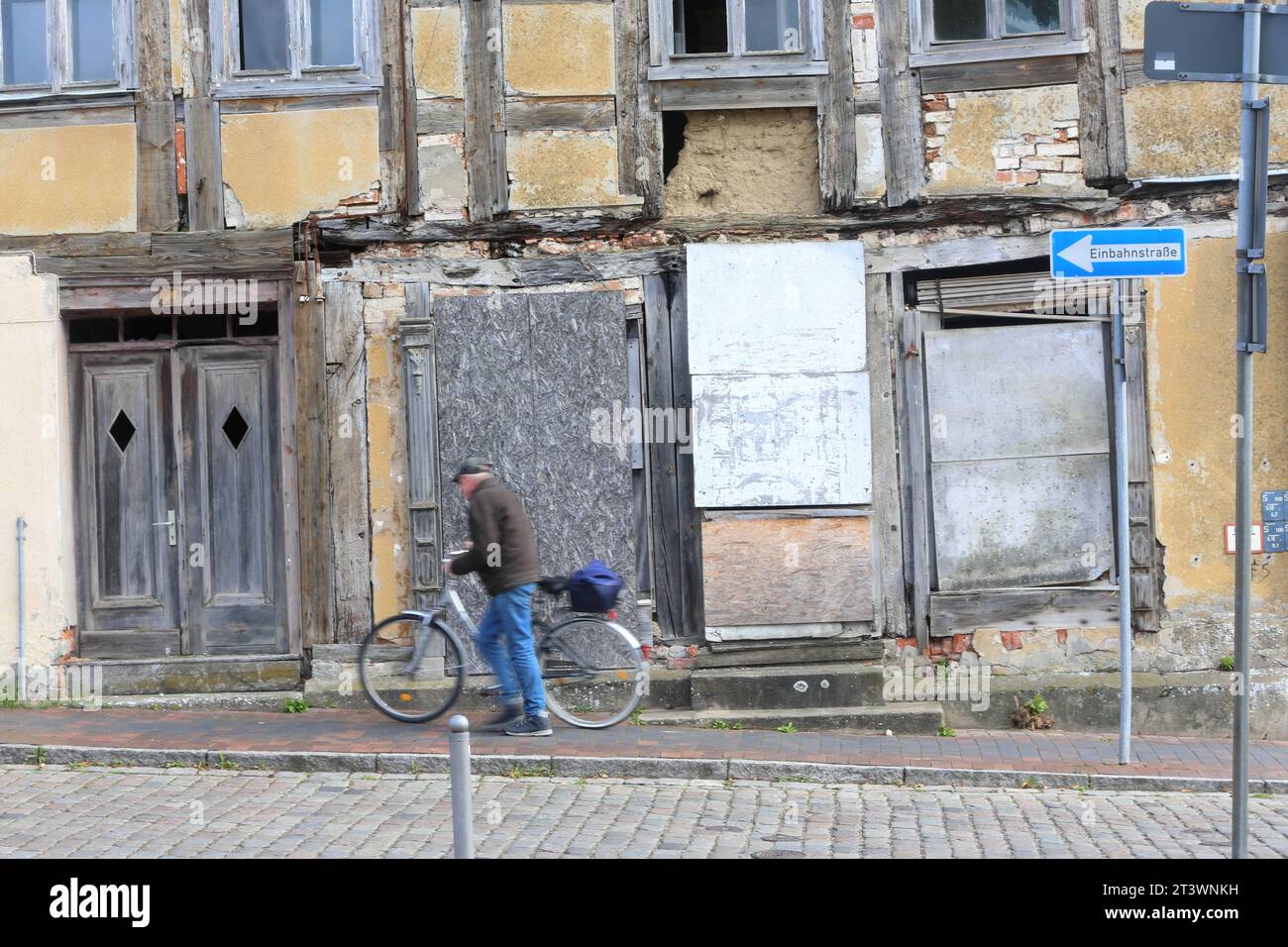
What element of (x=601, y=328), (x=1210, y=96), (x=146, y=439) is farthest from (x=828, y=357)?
(x=146, y=439)

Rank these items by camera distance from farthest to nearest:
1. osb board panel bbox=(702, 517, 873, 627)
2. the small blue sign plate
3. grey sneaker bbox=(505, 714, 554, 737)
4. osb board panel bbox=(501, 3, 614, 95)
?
osb board panel bbox=(501, 3, 614, 95), osb board panel bbox=(702, 517, 873, 627), the small blue sign plate, grey sneaker bbox=(505, 714, 554, 737)

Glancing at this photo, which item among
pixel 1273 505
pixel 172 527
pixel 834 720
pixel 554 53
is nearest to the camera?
pixel 834 720

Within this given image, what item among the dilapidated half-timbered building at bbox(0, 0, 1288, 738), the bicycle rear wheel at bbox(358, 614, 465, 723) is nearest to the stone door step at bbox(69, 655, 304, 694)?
the dilapidated half-timbered building at bbox(0, 0, 1288, 738)

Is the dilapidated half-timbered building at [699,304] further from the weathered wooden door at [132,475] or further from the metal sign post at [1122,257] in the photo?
the metal sign post at [1122,257]

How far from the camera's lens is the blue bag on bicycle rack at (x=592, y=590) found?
9.77 metres

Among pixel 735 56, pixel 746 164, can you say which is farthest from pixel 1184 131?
pixel 735 56

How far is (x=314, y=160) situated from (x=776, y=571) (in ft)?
14.8

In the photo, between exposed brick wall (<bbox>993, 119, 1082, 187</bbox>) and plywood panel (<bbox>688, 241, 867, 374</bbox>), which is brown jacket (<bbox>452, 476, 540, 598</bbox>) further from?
exposed brick wall (<bbox>993, 119, 1082, 187</bbox>)

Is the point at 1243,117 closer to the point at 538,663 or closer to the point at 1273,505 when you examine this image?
the point at 1273,505

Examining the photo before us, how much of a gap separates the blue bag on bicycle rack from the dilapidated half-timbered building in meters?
1.20

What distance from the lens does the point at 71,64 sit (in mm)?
11289

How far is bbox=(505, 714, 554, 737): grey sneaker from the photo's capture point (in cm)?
968

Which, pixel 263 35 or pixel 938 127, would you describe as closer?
pixel 938 127

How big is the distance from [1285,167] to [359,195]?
670 cm
